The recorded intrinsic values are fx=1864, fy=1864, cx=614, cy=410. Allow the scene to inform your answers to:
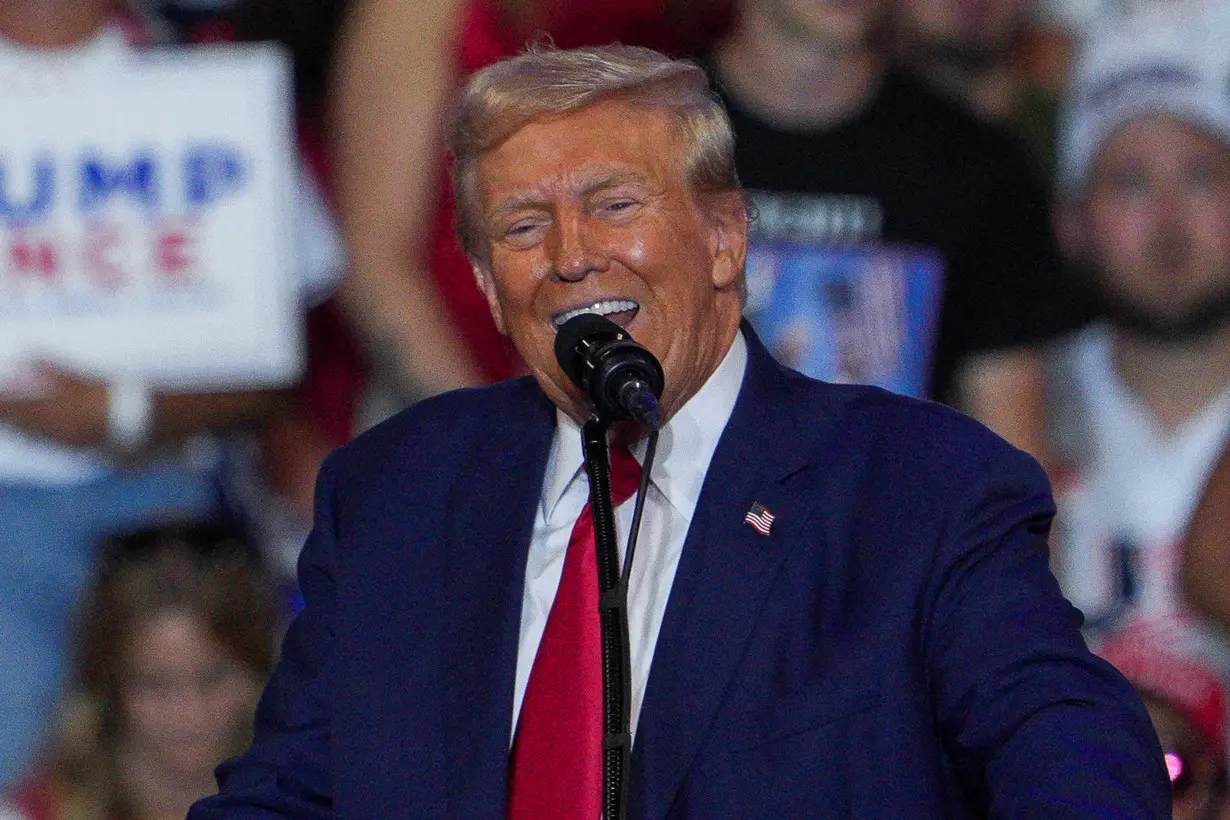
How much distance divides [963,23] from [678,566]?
2665mm

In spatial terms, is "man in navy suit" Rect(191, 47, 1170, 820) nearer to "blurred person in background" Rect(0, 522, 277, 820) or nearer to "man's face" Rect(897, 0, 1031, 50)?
"blurred person in background" Rect(0, 522, 277, 820)

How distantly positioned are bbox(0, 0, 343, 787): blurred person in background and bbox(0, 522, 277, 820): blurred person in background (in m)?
0.06

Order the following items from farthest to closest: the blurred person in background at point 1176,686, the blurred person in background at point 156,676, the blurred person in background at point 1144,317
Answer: the blurred person in background at point 1144,317, the blurred person in background at point 156,676, the blurred person in background at point 1176,686

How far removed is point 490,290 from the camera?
213 cm

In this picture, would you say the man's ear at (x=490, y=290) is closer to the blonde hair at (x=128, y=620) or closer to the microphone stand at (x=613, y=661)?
the microphone stand at (x=613, y=661)

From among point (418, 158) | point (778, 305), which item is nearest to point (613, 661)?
point (778, 305)

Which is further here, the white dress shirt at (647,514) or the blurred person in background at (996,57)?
the blurred person in background at (996,57)

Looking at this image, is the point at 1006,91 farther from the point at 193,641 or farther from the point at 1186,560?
the point at 193,641

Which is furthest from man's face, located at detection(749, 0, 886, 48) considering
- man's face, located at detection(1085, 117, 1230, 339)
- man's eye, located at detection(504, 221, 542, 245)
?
man's eye, located at detection(504, 221, 542, 245)

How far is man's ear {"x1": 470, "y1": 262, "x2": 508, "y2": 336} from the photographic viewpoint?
209 centimetres

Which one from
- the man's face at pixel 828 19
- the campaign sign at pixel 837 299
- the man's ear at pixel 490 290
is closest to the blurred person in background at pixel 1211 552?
the campaign sign at pixel 837 299

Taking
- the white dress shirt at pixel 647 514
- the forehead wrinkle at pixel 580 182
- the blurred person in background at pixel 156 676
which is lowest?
the blurred person in background at pixel 156 676

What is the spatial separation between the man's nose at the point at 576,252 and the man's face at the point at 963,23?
2.43m

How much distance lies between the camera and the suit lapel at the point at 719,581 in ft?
5.79
